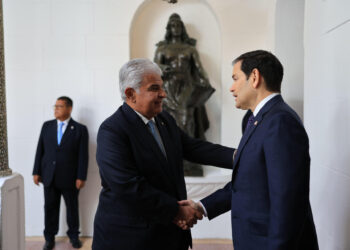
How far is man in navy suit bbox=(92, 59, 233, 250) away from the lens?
5.06 ft

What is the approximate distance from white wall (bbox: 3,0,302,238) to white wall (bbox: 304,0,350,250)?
1.80 metres

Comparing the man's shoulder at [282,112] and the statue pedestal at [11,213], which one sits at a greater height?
the man's shoulder at [282,112]

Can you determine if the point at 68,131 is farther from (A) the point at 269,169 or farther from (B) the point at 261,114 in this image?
(A) the point at 269,169

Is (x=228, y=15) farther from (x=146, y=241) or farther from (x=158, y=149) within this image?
(x=146, y=241)

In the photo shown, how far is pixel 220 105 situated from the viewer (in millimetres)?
4410

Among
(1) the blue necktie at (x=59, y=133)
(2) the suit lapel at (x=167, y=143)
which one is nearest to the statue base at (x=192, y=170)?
(1) the blue necktie at (x=59, y=133)

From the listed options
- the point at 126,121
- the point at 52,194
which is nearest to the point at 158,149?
the point at 126,121

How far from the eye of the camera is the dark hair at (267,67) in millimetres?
1350

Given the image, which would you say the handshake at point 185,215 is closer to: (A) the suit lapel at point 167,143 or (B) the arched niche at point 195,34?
(A) the suit lapel at point 167,143

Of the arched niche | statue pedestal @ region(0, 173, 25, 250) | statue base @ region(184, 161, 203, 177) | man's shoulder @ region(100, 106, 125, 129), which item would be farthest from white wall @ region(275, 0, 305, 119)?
statue pedestal @ region(0, 173, 25, 250)

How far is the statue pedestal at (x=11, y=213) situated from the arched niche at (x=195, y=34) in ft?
7.95

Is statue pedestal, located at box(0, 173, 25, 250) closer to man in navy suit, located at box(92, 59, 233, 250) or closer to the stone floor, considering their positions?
man in navy suit, located at box(92, 59, 233, 250)

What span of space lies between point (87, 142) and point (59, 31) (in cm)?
145

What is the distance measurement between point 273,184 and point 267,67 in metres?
0.48
